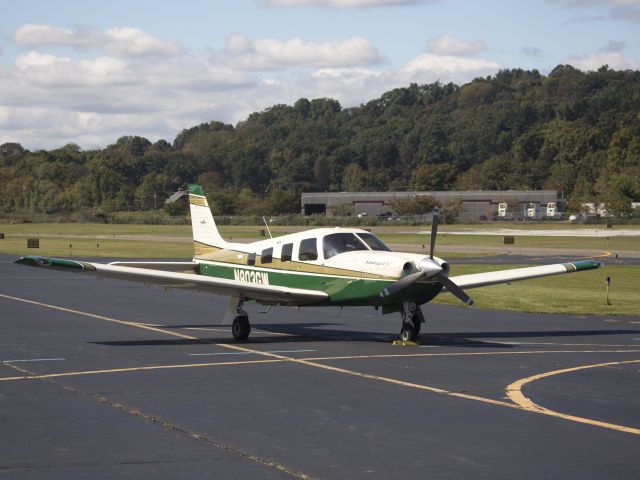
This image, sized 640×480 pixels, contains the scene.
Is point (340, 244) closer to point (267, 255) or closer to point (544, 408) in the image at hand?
point (267, 255)

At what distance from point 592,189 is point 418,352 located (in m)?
182

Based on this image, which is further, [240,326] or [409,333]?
[240,326]

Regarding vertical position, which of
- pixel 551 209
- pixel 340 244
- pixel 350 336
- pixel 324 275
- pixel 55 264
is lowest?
pixel 350 336

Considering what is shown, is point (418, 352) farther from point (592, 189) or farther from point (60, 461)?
point (592, 189)

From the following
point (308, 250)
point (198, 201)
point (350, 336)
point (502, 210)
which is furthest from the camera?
point (502, 210)

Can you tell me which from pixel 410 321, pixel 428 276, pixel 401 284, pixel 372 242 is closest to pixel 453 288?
pixel 428 276

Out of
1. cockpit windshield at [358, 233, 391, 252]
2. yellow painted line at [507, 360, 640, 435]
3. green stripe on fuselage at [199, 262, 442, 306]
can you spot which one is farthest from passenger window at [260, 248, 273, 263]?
yellow painted line at [507, 360, 640, 435]

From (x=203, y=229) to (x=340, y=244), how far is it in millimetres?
5724

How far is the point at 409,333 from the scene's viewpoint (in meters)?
24.2

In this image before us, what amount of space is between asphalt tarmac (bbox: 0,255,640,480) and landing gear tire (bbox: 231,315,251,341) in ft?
1.03

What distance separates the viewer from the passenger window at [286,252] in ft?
83.9

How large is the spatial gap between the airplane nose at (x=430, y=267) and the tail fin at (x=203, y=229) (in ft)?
25.7

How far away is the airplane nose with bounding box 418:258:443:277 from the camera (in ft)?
73.5

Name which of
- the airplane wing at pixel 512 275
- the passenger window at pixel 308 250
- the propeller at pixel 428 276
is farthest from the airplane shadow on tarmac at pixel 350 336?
the passenger window at pixel 308 250
